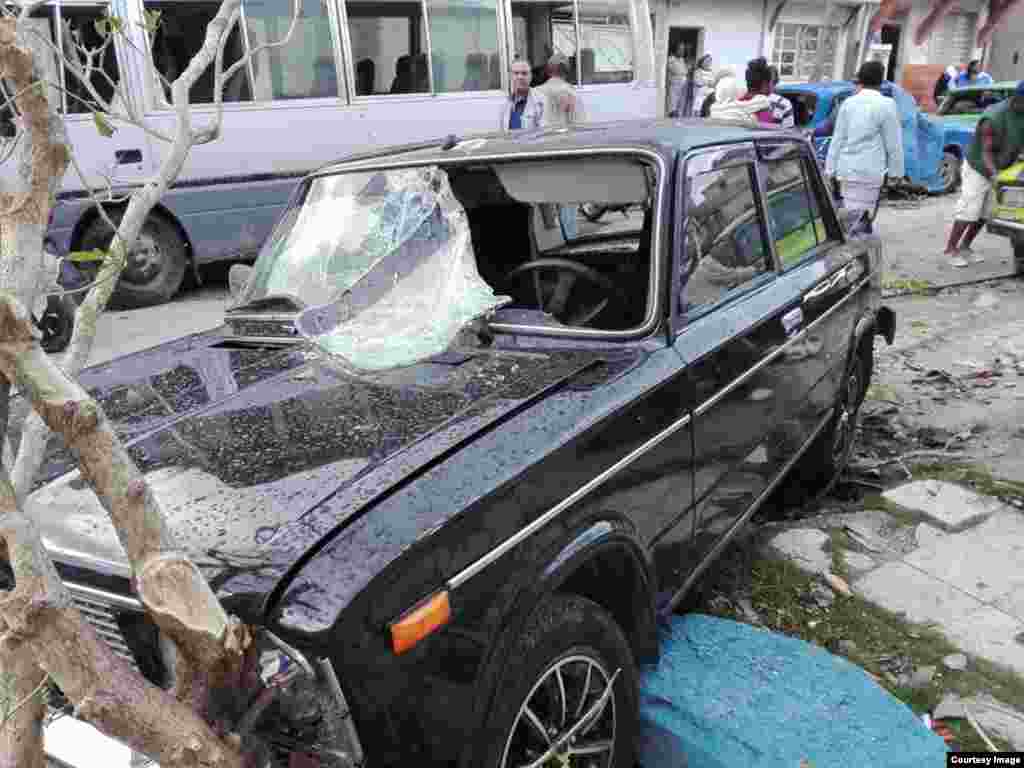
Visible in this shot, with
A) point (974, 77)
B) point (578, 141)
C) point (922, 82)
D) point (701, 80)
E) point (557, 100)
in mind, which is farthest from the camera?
point (922, 82)

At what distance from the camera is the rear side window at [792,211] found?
11.6 ft

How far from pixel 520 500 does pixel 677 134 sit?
171cm

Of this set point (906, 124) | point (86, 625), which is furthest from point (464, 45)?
point (86, 625)

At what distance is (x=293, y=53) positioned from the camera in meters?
8.44

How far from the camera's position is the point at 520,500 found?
76.7 inches

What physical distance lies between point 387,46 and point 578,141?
22.0 ft

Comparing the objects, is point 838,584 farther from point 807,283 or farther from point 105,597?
point 105,597

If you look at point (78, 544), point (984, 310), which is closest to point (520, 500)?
point (78, 544)

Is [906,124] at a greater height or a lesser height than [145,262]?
greater

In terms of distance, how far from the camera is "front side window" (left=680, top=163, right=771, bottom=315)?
9.37 feet

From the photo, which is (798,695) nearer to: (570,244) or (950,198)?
(570,244)

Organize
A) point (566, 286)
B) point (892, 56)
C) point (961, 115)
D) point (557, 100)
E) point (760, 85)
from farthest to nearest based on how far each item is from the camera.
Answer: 1. point (892, 56)
2. point (961, 115)
3. point (557, 100)
4. point (760, 85)
5. point (566, 286)

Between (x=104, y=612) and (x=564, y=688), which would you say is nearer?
(x=104, y=612)

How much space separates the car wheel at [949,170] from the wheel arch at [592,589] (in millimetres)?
13135
